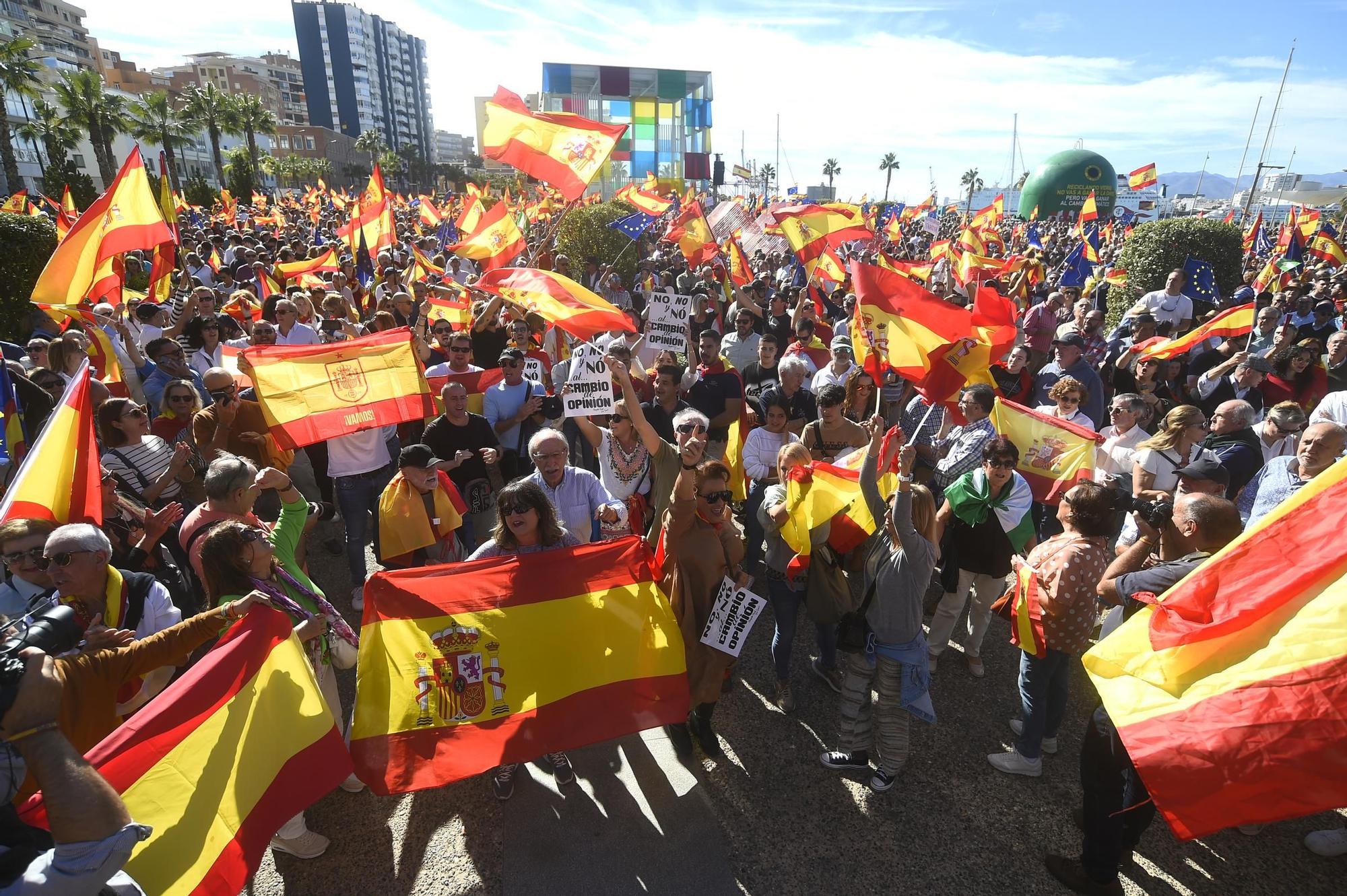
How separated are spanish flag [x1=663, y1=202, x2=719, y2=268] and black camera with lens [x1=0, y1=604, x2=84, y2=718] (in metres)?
10.8

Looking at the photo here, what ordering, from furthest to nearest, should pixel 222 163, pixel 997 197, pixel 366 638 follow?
pixel 222 163 → pixel 997 197 → pixel 366 638

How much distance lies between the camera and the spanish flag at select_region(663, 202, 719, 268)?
469 inches

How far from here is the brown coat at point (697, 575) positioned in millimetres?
3811

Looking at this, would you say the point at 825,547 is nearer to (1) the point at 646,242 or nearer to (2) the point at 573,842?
(2) the point at 573,842

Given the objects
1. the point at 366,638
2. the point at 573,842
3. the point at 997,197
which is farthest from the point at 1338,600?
the point at 997,197

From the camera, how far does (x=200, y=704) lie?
8.96ft

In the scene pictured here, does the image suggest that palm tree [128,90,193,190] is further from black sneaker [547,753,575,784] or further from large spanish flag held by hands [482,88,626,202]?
black sneaker [547,753,575,784]

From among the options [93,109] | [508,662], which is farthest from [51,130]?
[508,662]

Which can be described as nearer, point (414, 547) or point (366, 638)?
point (366, 638)

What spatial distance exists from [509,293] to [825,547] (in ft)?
12.2

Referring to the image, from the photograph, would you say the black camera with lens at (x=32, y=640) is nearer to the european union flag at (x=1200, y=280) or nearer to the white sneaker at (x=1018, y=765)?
the white sneaker at (x=1018, y=765)

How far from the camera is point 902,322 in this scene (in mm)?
5340

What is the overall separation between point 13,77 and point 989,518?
54492mm

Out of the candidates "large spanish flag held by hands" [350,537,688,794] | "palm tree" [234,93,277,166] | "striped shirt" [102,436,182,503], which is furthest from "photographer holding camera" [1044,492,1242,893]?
"palm tree" [234,93,277,166]
